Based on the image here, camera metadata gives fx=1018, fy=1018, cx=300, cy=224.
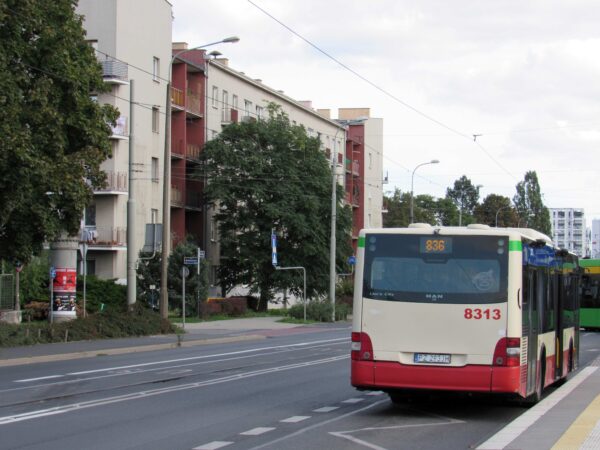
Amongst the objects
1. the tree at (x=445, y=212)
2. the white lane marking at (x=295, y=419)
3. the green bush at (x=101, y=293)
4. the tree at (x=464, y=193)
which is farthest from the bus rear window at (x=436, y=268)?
the tree at (x=464, y=193)

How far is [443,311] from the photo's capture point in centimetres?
1283

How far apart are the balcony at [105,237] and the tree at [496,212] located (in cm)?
8239

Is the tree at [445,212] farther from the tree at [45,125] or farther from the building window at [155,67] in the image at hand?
the tree at [45,125]

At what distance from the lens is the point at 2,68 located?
25.7 meters

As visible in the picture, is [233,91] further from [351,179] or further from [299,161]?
[351,179]

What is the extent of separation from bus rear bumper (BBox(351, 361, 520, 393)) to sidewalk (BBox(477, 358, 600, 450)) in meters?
0.50

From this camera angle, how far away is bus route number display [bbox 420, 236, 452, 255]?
13086 millimetres

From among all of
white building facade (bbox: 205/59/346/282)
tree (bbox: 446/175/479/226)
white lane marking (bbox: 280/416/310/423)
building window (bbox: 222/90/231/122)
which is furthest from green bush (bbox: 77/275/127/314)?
tree (bbox: 446/175/479/226)

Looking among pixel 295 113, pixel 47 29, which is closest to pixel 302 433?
pixel 47 29

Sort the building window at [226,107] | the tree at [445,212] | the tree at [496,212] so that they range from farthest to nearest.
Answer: the tree at [445,212] → the tree at [496,212] → the building window at [226,107]

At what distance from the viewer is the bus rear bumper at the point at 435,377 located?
40.9 feet

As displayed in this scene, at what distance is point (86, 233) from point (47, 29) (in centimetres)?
2409

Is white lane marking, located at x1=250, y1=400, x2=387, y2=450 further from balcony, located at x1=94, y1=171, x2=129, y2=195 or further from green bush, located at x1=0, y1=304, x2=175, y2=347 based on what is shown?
balcony, located at x1=94, y1=171, x2=129, y2=195

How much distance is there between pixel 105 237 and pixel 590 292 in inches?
981
